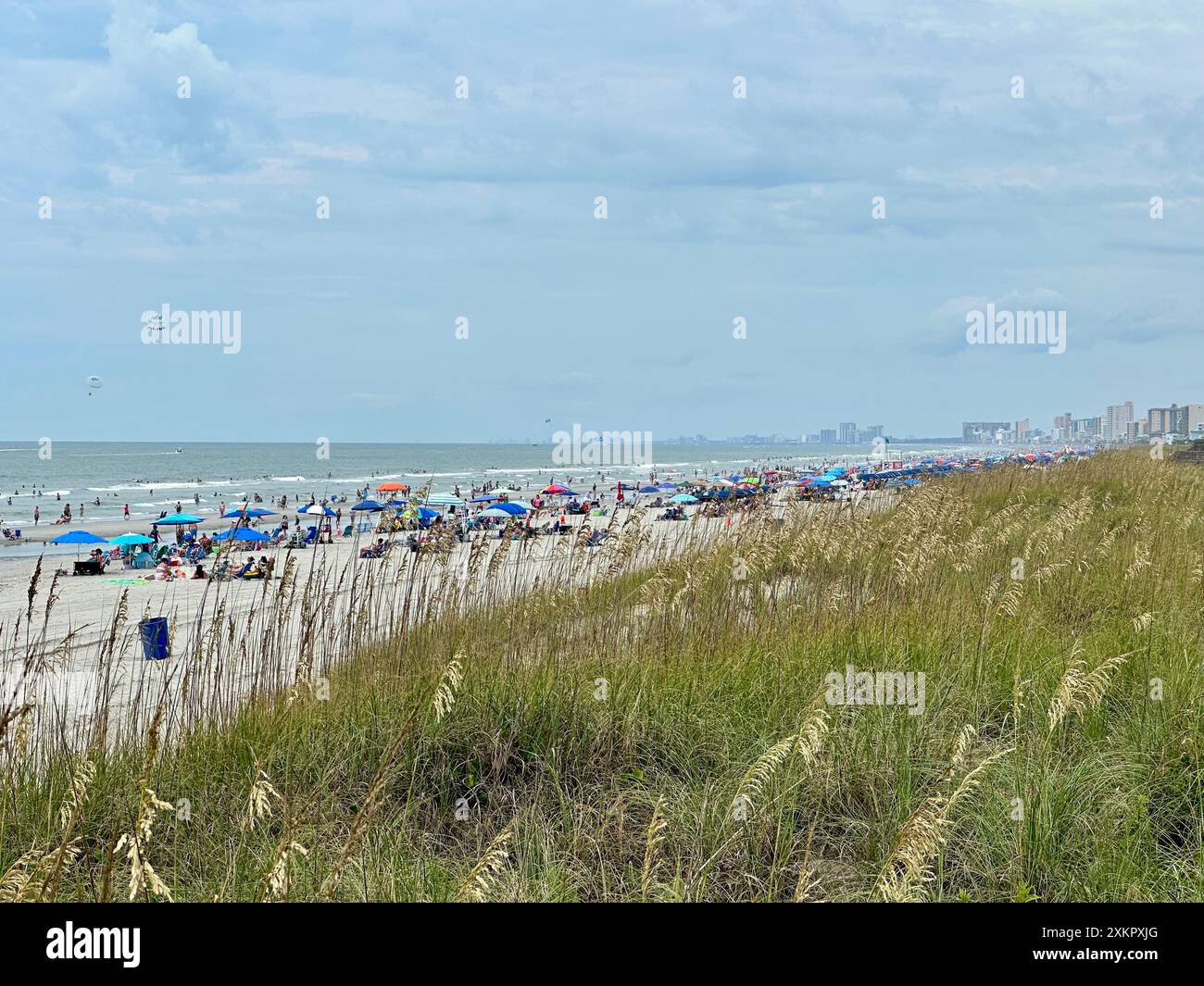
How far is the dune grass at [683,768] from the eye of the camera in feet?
10.7

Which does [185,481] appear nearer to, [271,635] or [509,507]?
[509,507]

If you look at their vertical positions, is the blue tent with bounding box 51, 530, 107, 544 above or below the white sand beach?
below

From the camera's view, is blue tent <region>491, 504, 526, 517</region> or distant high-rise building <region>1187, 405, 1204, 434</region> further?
distant high-rise building <region>1187, 405, 1204, 434</region>

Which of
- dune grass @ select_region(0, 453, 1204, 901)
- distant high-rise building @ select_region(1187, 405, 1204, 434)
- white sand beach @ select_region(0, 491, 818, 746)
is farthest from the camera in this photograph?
distant high-rise building @ select_region(1187, 405, 1204, 434)

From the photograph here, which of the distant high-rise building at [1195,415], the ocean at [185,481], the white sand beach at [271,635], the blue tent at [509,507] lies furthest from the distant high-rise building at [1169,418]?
the white sand beach at [271,635]

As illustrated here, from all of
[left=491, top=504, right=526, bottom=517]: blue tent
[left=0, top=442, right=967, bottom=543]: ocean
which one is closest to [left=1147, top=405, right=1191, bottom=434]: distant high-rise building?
[left=0, top=442, right=967, bottom=543]: ocean

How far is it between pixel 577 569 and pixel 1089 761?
156 inches

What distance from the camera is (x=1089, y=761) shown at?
12.7 ft

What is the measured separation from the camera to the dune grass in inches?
128

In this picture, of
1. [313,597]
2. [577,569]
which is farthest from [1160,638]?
[313,597]

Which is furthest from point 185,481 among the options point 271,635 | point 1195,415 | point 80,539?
point 1195,415

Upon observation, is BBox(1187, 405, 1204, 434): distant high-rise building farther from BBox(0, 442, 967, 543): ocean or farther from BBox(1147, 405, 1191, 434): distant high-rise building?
BBox(0, 442, 967, 543): ocean

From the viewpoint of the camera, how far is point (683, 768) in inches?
169

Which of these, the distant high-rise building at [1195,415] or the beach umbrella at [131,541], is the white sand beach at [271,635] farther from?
the distant high-rise building at [1195,415]
